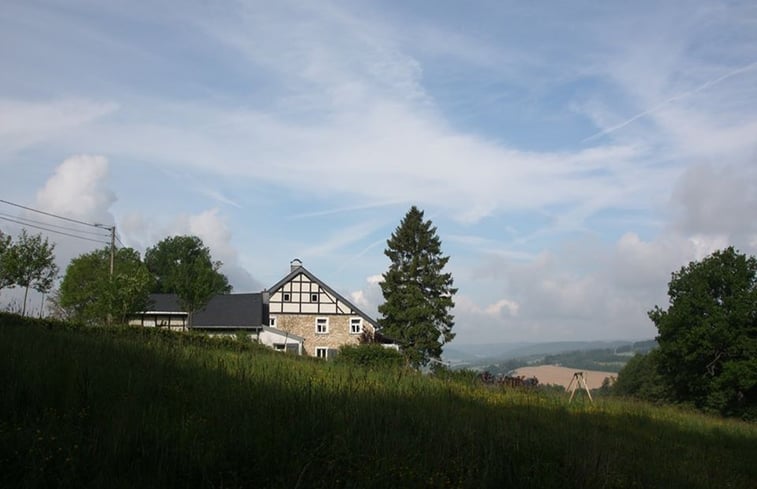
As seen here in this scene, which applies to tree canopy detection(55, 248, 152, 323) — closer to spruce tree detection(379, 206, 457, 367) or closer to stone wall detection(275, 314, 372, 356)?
stone wall detection(275, 314, 372, 356)

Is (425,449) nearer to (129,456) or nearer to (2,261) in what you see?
(129,456)

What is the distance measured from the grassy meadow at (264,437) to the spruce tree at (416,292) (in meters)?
45.3

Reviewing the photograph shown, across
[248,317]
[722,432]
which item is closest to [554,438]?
[722,432]

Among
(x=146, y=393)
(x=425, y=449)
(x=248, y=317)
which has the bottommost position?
(x=425, y=449)

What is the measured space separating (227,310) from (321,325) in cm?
808

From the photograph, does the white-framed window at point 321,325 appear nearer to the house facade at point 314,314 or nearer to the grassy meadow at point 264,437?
the house facade at point 314,314

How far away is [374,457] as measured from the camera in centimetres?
584

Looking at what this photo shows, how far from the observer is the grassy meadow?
490 cm

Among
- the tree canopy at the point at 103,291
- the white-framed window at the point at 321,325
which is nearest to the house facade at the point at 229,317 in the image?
the white-framed window at the point at 321,325

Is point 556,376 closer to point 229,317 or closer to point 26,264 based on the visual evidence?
point 229,317

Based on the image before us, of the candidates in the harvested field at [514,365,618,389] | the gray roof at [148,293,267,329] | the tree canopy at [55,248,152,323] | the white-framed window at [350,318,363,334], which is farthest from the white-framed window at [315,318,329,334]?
the harvested field at [514,365,618,389]

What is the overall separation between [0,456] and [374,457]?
3.02 metres

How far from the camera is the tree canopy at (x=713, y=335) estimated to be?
4206cm

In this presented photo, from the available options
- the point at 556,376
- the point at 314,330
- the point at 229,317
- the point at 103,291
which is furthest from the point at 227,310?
the point at 556,376
